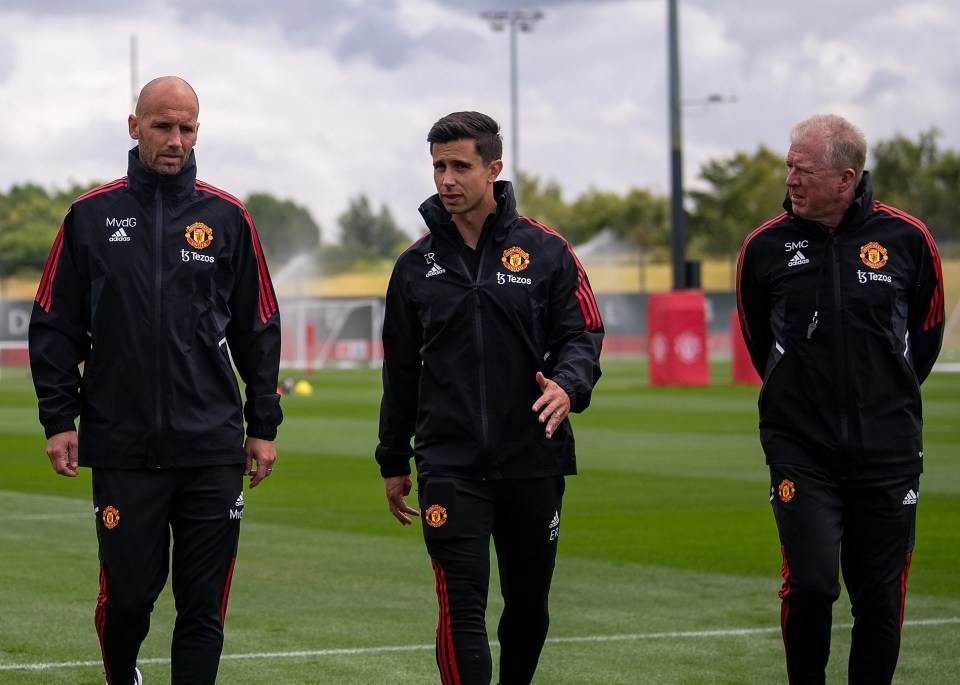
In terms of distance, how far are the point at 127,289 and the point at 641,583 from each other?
487cm

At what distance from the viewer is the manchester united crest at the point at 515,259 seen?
19.6 ft

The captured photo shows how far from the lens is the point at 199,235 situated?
5934 millimetres

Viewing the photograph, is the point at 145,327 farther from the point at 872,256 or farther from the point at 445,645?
the point at 872,256

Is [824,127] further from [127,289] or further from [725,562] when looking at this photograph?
[725,562]

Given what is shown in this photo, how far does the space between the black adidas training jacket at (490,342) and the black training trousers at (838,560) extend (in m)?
0.82

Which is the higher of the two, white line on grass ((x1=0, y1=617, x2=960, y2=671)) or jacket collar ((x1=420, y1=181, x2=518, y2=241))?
jacket collar ((x1=420, y1=181, x2=518, y2=241))

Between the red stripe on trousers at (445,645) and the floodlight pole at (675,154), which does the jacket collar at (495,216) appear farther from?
the floodlight pole at (675,154)

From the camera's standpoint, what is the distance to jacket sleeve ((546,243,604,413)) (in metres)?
5.93

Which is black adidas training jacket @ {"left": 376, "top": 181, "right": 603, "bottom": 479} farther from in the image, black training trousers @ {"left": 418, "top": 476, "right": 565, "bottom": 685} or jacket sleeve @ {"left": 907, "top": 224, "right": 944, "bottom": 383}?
jacket sleeve @ {"left": 907, "top": 224, "right": 944, "bottom": 383}

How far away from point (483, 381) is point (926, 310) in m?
1.60

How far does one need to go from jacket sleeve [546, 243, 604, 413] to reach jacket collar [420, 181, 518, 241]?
238 mm

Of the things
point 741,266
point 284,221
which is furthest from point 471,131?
point 284,221

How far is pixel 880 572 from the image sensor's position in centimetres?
595

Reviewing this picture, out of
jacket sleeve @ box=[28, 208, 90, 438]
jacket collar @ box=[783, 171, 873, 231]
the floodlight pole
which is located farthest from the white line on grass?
the floodlight pole
